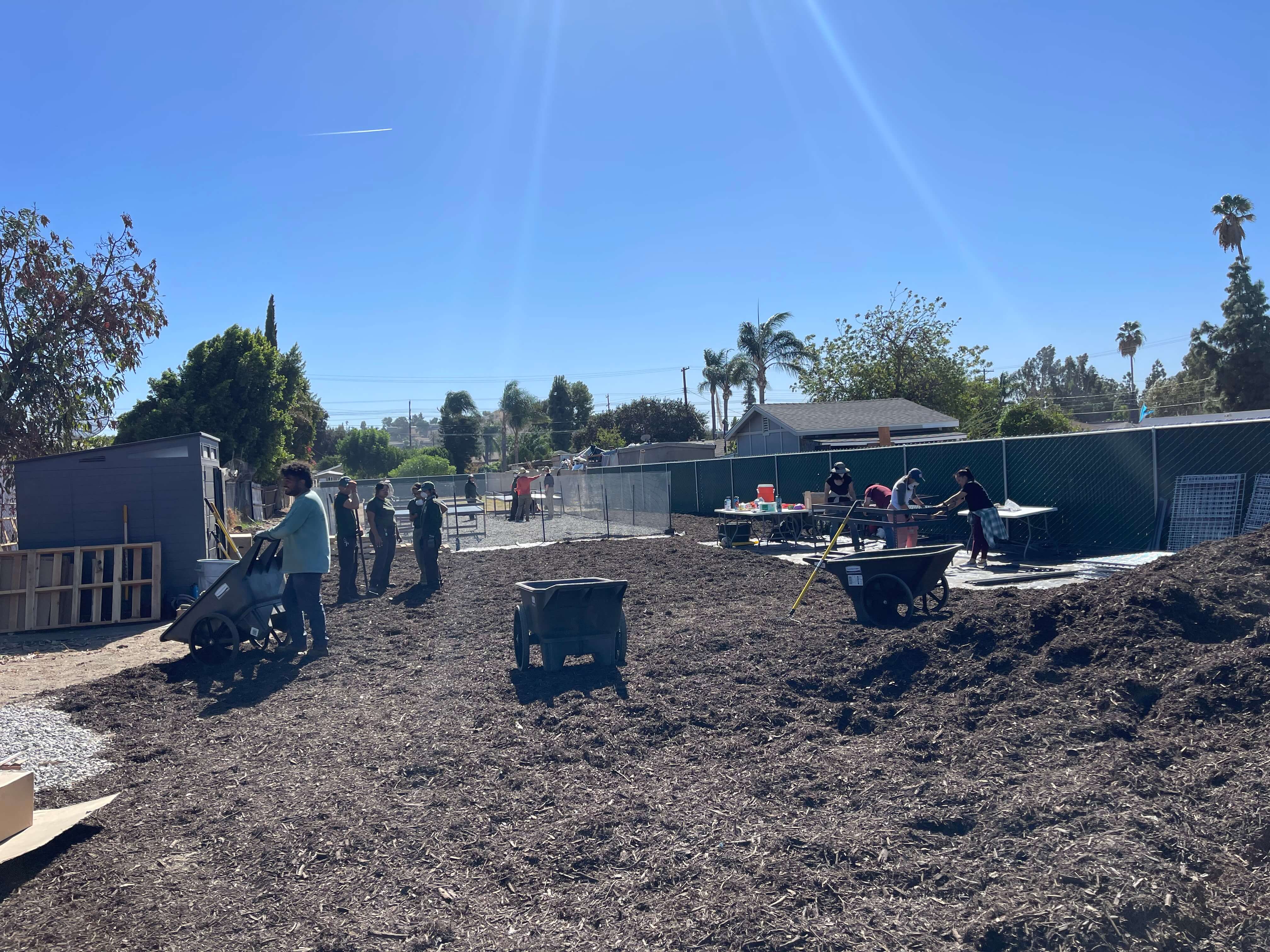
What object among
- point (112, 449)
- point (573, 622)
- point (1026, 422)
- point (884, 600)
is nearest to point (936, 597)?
point (884, 600)

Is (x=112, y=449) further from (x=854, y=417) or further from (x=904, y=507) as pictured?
(x=854, y=417)

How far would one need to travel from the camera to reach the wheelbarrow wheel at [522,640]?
26.0 ft

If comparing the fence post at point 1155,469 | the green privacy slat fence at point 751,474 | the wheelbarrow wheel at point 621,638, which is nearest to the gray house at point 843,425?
the green privacy slat fence at point 751,474

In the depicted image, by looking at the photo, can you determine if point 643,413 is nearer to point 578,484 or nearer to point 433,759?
point 578,484

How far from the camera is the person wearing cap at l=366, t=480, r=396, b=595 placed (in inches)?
559

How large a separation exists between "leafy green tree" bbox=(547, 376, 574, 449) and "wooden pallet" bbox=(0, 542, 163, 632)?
8349cm

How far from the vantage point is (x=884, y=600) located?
8.94 meters

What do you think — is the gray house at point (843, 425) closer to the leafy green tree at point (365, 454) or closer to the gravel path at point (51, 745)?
the gravel path at point (51, 745)

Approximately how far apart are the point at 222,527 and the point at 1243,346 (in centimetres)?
5307

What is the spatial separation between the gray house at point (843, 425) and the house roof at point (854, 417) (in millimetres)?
27

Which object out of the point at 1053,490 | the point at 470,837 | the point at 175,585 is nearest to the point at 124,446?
the point at 175,585

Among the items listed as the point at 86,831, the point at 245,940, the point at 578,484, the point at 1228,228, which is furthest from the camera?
the point at 1228,228

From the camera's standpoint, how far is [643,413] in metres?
80.5

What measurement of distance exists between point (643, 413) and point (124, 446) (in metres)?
67.8
